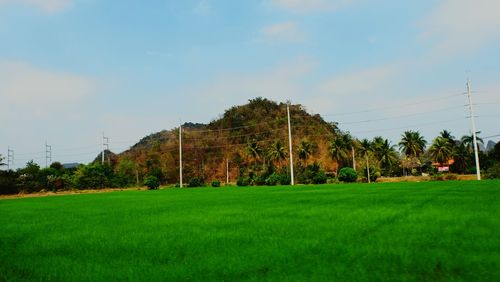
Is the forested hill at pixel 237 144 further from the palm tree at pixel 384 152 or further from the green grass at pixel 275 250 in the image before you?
the green grass at pixel 275 250

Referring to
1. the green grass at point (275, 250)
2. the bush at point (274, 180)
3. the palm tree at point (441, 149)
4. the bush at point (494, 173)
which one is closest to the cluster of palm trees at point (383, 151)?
the palm tree at point (441, 149)

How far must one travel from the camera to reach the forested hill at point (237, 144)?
309 ft

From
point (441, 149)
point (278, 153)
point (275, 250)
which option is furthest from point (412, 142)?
point (275, 250)

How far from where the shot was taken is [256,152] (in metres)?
86.7

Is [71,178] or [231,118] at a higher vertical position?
[231,118]

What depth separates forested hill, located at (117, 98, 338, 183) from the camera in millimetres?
94062

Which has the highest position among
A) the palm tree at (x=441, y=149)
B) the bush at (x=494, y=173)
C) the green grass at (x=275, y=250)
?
the palm tree at (x=441, y=149)

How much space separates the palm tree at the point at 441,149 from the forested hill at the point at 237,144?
22230 millimetres

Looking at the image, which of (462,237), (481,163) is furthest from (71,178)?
(481,163)

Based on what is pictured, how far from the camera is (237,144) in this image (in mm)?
104188

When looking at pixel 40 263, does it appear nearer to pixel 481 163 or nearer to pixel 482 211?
pixel 482 211

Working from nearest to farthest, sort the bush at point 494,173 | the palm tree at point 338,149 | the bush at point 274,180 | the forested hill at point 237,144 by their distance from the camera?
the bush at point 494,173 < the bush at point 274,180 < the palm tree at point 338,149 < the forested hill at point 237,144

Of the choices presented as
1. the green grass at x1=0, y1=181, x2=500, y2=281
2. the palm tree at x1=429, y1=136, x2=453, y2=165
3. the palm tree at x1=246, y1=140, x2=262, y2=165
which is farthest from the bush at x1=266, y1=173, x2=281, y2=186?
the green grass at x1=0, y1=181, x2=500, y2=281

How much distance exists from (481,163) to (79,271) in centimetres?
8888
